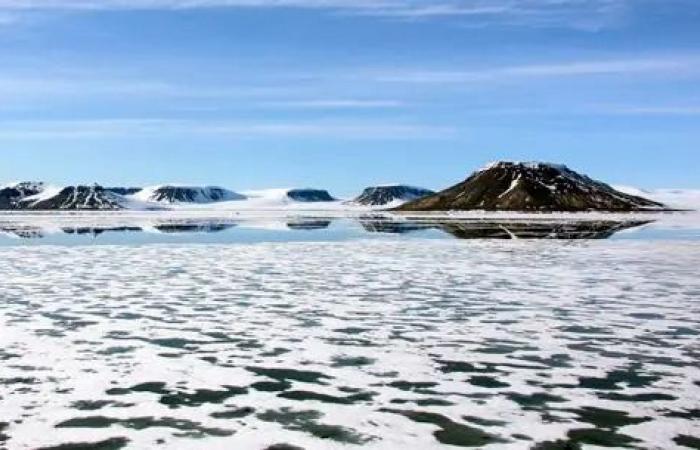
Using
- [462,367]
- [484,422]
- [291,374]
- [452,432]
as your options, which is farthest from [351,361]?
[452,432]

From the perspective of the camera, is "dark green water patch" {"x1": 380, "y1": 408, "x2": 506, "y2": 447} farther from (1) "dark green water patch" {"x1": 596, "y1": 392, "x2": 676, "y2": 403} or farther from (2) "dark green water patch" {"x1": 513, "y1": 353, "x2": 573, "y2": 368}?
(2) "dark green water patch" {"x1": 513, "y1": 353, "x2": 573, "y2": 368}

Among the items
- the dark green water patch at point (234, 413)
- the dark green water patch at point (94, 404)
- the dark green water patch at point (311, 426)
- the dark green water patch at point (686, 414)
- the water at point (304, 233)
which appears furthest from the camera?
the water at point (304, 233)

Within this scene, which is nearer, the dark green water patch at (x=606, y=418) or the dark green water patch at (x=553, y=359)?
Result: the dark green water patch at (x=606, y=418)

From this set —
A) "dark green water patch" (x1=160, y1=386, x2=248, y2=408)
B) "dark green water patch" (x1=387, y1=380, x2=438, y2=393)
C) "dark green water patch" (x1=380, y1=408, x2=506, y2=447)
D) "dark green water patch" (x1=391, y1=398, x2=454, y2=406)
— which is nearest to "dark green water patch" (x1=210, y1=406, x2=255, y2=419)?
"dark green water patch" (x1=160, y1=386, x2=248, y2=408)

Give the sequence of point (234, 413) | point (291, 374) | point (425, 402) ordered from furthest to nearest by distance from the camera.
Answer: point (291, 374) < point (425, 402) < point (234, 413)

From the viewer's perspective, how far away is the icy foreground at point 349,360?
10484 millimetres

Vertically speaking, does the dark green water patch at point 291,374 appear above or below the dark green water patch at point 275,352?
below

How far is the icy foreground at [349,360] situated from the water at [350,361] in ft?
0.18

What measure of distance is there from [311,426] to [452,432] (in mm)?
1926

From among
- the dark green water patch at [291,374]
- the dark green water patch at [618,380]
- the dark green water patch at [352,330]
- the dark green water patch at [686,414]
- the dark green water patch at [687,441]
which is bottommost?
the dark green water patch at [291,374]

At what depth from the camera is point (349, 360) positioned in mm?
14945

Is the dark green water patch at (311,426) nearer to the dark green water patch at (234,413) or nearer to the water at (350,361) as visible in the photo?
the water at (350,361)

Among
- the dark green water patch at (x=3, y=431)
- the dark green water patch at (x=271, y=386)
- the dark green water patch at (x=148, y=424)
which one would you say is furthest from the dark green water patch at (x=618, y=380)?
the dark green water patch at (x=3, y=431)

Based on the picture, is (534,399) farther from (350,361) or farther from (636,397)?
(350,361)
